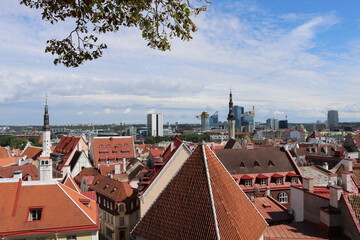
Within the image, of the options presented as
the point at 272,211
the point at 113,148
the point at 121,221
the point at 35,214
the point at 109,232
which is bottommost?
the point at 109,232

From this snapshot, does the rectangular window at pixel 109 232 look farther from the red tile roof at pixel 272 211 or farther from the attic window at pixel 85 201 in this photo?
the red tile roof at pixel 272 211

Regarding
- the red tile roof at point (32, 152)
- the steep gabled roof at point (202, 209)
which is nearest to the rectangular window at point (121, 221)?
the steep gabled roof at point (202, 209)

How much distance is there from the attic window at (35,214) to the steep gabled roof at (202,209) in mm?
9778

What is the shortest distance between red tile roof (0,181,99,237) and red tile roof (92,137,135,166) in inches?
1703

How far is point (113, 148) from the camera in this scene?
67312 mm

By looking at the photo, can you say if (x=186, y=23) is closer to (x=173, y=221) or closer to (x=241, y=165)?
(x=173, y=221)

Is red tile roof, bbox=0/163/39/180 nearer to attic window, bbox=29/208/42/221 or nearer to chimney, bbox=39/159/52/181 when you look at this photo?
chimney, bbox=39/159/52/181

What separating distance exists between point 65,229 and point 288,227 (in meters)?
14.2

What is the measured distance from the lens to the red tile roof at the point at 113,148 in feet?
216

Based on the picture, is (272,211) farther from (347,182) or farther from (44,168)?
(44,168)

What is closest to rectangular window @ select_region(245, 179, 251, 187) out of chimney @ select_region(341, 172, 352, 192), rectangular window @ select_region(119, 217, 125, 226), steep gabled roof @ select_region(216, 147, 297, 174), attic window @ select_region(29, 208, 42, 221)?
steep gabled roof @ select_region(216, 147, 297, 174)

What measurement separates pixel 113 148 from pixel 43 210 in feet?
154

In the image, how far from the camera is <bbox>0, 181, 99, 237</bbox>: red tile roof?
1967 centimetres

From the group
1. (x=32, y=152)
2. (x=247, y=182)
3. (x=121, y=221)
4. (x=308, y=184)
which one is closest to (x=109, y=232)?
(x=121, y=221)
